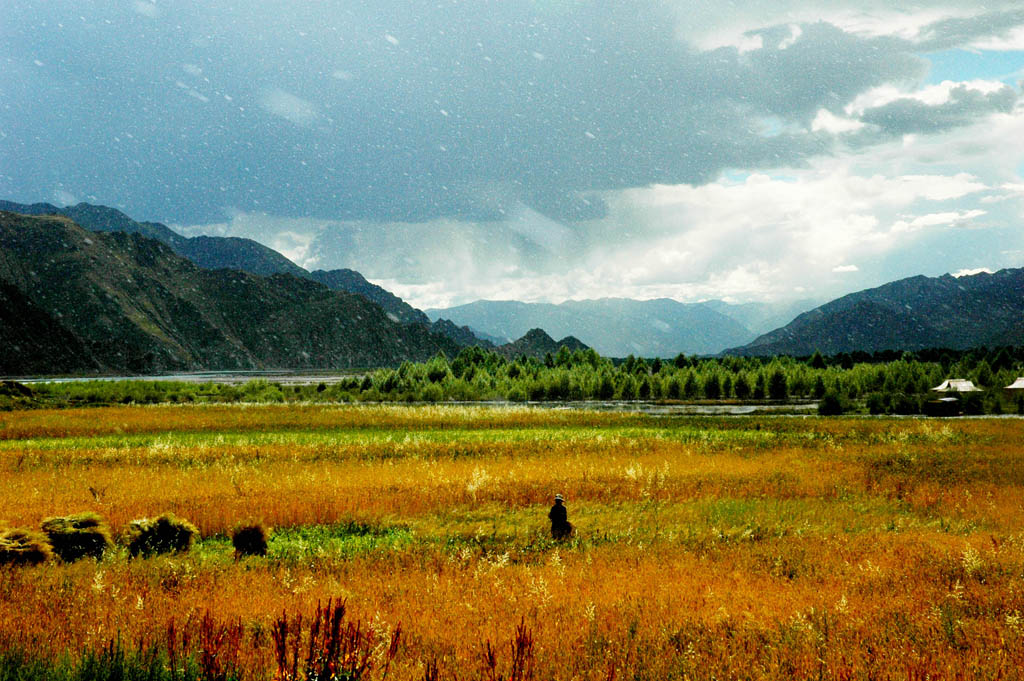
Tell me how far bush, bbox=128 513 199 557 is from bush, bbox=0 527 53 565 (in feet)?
4.70

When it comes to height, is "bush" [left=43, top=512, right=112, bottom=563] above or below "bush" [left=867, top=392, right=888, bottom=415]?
above

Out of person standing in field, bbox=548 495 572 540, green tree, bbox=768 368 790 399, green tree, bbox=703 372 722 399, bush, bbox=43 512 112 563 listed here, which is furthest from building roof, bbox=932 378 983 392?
bush, bbox=43 512 112 563

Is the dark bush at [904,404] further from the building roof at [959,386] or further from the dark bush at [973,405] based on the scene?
the building roof at [959,386]

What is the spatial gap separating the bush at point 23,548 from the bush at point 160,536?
1433mm

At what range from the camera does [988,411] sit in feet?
235

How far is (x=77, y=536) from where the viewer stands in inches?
504

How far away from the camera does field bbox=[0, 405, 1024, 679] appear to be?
7.11 meters

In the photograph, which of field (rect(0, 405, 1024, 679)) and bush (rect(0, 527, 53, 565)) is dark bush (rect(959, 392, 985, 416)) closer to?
field (rect(0, 405, 1024, 679))

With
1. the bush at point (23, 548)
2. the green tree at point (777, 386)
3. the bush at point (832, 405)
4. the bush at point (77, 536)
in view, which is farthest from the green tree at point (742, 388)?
the bush at point (23, 548)

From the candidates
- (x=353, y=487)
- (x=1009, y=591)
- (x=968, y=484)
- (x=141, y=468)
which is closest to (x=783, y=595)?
(x=1009, y=591)

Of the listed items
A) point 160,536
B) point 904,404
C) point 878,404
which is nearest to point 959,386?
point 904,404

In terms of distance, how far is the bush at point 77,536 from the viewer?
1255cm

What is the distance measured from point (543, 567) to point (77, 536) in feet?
30.9

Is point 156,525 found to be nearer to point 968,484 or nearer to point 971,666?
point 971,666
